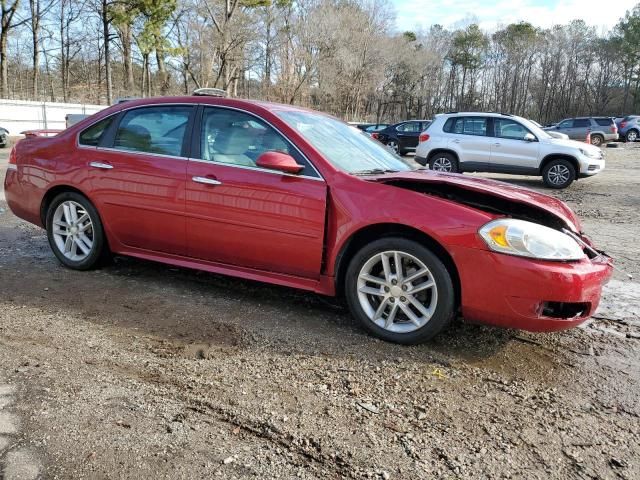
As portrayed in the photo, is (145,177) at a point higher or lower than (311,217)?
higher

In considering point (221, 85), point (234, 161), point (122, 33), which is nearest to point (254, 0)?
point (221, 85)

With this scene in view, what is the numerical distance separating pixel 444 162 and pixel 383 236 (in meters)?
10.6

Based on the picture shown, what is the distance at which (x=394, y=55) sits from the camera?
186 feet

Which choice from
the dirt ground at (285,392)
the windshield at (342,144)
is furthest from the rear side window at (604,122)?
the windshield at (342,144)

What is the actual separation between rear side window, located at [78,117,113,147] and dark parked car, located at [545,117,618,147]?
29.5 meters

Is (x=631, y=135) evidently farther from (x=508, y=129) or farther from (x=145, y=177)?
(x=145, y=177)

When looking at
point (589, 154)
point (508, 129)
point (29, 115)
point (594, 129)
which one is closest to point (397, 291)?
point (508, 129)

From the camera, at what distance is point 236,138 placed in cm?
388

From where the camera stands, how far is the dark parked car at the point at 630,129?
3466cm

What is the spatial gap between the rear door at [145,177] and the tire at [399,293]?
4.95 ft

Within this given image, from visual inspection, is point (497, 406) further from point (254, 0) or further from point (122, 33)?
point (122, 33)

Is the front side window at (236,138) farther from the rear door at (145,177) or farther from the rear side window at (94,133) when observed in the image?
the rear side window at (94,133)

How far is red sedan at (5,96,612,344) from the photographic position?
304 centimetres

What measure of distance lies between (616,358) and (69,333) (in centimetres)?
351
